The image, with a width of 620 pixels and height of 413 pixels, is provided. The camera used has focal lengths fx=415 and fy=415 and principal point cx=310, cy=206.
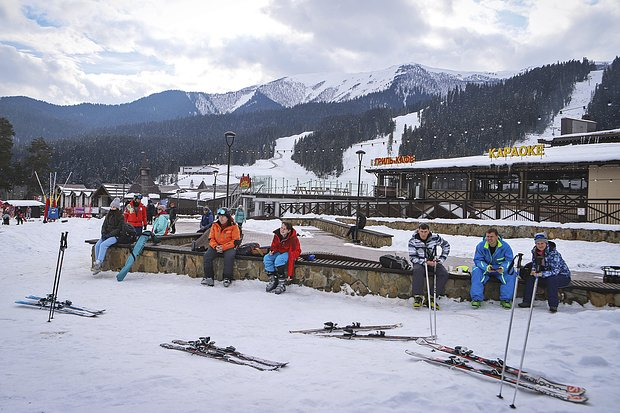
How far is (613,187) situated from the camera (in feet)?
67.5

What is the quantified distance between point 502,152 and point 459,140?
Result: 242ft

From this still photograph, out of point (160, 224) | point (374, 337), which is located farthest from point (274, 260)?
point (160, 224)

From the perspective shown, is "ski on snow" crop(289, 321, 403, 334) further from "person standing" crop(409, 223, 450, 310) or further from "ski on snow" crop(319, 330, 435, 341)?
"person standing" crop(409, 223, 450, 310)

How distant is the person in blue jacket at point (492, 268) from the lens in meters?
6.92

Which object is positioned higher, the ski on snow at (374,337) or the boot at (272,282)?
the boot at (272,282)

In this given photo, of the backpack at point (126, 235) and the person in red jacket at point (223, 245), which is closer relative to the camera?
the person in red jacket at point (223, 245)

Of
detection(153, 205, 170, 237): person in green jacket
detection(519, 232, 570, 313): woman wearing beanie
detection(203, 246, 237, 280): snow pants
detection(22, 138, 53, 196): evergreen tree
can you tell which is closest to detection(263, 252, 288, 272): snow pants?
detection(203, 246, 237, 280): snow pants

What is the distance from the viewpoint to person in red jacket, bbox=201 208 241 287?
8539 mm

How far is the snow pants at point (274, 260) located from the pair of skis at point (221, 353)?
10.6 ft

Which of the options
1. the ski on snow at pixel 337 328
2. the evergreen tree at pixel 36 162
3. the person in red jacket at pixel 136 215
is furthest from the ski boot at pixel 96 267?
the evergreen tree at pixel 36 162

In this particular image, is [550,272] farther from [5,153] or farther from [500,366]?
[5,153]

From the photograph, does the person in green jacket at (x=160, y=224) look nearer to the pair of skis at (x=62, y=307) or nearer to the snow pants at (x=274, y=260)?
the snow pants at (x=274, y=260)

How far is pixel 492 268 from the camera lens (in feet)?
23.0

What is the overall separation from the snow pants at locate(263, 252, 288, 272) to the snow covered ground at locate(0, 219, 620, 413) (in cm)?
52
